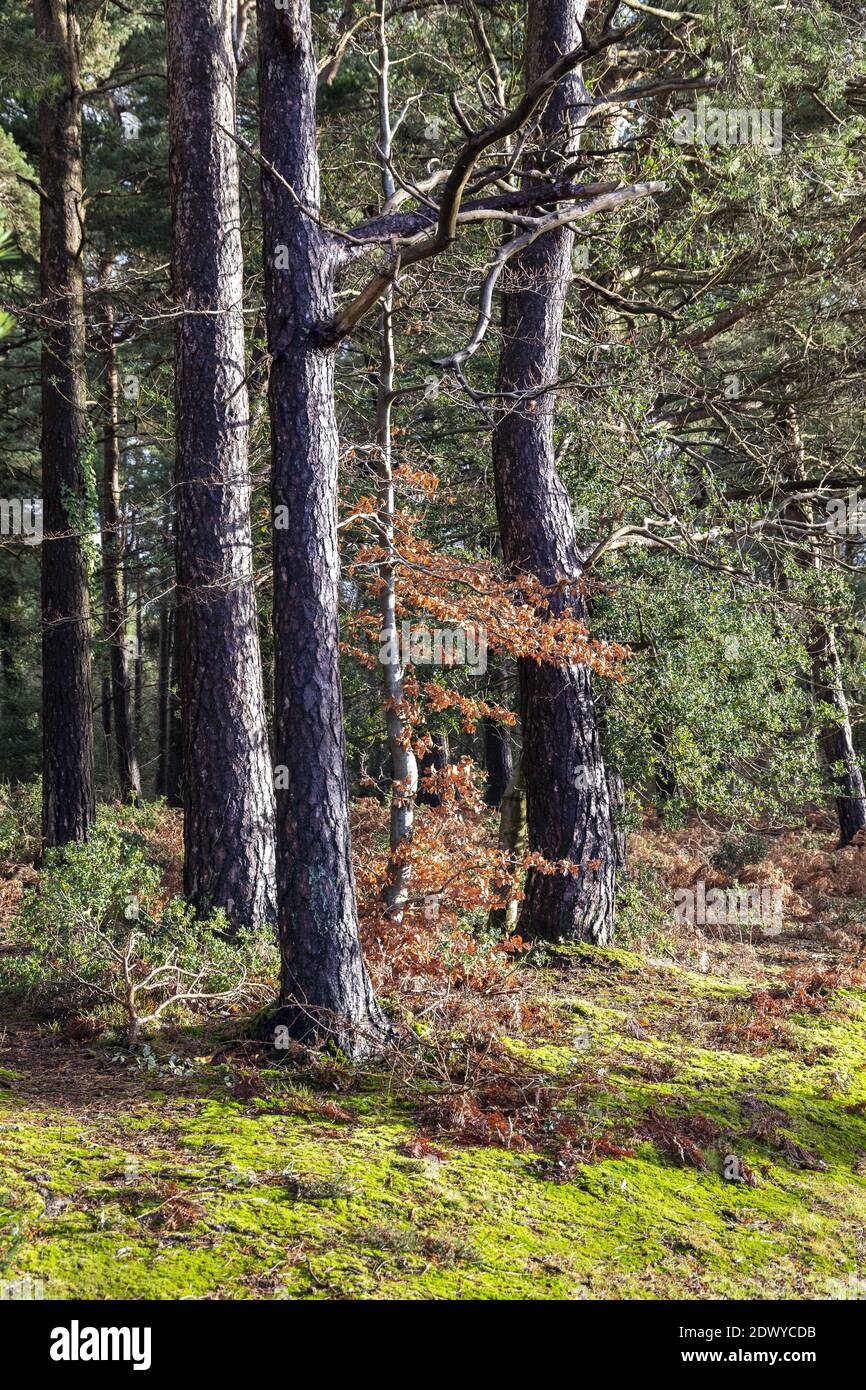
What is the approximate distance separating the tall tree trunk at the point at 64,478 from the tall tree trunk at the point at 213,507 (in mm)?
3758

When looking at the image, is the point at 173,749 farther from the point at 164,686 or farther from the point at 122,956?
the point at 122,956

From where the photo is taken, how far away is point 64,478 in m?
12.0

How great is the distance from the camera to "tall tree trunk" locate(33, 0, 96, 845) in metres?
11.8

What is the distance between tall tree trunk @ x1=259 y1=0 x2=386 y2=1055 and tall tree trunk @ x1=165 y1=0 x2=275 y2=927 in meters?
2.19

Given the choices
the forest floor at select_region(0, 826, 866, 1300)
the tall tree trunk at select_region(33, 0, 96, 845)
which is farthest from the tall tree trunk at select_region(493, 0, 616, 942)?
the tall tree trunk at select_region(33, 0, 96, 845)

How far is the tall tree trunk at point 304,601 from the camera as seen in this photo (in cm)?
592

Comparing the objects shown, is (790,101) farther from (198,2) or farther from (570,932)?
(570,932)

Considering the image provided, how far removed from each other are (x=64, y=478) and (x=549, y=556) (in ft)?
19.8

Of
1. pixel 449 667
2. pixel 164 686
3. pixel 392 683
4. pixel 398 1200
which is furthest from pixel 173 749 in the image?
pixel 398 1200

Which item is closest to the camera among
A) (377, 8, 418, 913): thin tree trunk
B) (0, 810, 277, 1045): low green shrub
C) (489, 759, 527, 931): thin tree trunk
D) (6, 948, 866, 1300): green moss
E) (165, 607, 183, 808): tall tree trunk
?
(6, 948, 866, 1300): green moss

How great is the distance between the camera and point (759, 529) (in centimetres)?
1030

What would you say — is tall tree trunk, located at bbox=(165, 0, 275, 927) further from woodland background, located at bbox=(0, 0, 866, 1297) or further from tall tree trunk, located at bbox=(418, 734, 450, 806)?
tall tree trunk, located at bbox=(418, 734, 450, 806)
